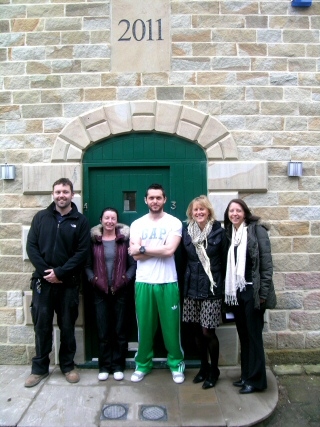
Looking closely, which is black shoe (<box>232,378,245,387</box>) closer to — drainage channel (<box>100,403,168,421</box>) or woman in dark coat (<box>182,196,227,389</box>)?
woman in dark coat (<box>182,196,227,389</box>)

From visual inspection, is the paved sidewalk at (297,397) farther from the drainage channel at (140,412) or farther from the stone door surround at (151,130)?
the stone door surround at (151,130)

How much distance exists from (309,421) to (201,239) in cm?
184

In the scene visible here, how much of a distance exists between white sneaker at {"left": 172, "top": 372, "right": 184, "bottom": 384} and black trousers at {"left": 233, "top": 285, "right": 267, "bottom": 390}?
0.63 meters

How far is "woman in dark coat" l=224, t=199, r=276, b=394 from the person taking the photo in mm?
3695

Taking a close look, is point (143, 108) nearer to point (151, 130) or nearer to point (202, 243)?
point (151, 130)

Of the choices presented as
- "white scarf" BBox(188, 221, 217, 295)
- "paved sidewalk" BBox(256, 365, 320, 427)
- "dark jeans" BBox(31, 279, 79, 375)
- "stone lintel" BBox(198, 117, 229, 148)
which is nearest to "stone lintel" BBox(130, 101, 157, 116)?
"stone lintel" BBox(198, 117, 229, 148)

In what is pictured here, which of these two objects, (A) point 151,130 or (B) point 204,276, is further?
(A) point 151,130

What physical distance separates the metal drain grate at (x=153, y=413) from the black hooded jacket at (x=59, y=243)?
1390mm

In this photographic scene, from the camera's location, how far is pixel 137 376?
161 inches

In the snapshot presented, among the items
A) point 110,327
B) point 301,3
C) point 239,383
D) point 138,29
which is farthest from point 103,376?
point 301,3

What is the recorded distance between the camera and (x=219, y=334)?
4.45 metres

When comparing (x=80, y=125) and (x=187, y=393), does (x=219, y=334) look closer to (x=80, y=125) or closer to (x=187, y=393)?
(x=187, y=393)

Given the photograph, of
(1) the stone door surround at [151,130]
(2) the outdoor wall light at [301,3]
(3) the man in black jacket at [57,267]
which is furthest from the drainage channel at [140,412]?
(2) the outdoor wall light at [301,3]

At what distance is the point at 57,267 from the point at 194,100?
2.29 m
